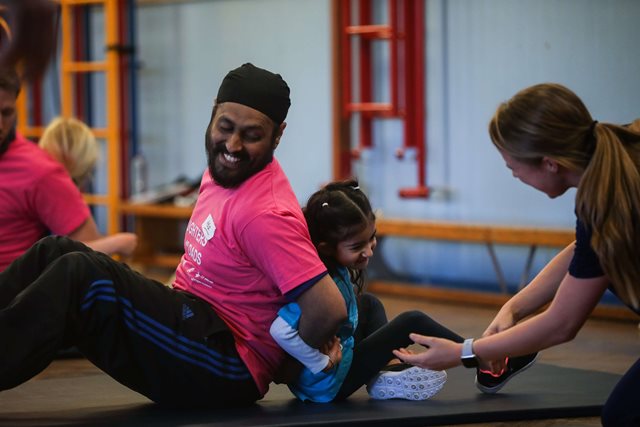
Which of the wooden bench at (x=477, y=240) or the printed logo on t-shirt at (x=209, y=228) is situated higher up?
the printed logo on t-shirt at (x=209, y=228)

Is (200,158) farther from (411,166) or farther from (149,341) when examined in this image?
(149,341)

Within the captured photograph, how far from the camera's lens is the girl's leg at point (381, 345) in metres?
3.07

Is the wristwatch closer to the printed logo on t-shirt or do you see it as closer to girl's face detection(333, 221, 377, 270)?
girl's face detection(333, 221, 377, 270)

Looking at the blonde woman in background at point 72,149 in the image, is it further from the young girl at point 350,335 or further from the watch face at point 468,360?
the watch face at point 468,360

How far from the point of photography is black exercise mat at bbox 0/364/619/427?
2869 mm

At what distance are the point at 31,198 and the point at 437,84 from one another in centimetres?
286

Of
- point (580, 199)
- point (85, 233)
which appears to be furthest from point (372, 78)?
point (580, 199)

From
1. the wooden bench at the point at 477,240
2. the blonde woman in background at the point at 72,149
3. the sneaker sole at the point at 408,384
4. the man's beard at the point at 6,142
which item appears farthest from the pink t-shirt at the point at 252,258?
the wooden bench at the point at 477,240

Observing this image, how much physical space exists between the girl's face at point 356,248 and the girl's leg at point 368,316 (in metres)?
0.35

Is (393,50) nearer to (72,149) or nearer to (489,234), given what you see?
(489,234)

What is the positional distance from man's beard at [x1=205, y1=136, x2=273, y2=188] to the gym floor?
3.10 ft

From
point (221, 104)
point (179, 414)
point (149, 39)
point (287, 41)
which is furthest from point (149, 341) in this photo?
point (149, 39)

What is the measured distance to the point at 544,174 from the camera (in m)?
2.50

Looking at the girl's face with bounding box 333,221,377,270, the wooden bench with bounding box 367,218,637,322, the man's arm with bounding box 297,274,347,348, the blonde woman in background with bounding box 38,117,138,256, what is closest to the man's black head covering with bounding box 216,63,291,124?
the girl's face with bounding box 333,221,377,270
